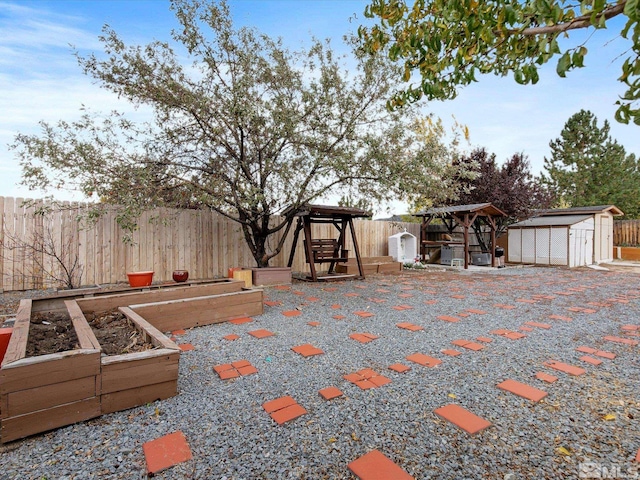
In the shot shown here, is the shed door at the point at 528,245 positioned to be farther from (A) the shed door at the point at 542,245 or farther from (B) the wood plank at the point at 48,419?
(B) the wood plank at the point at 48,419

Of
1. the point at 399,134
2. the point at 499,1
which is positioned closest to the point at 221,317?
the point at 499,1

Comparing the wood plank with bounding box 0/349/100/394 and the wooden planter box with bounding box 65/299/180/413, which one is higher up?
the wood plank with bounding box 0/349/100/394

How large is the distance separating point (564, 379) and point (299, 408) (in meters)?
1.98

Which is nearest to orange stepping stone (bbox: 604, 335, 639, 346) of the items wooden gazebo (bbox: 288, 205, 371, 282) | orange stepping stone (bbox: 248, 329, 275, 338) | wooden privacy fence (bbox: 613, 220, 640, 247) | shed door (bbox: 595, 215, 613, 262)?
orange stepping stone (bbox: 248, 329, 275, 338)

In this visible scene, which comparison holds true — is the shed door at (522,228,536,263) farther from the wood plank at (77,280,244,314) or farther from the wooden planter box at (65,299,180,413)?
the wooden planter box at (65,299,180,413)

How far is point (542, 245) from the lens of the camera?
12.2 m

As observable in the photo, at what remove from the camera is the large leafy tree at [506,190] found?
11867 millimetres

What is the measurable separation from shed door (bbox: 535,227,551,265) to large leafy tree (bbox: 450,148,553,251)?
31.8 inches

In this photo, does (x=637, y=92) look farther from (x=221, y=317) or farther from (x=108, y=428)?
(x=221, y=317)

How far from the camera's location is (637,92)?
138cm

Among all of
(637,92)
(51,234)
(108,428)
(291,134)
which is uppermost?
(291,134)

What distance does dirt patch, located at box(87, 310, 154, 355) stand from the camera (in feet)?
7.97

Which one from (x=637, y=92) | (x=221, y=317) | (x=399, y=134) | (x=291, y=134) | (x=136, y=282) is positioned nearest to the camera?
(x=637, y=92)

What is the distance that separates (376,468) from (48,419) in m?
1.78
